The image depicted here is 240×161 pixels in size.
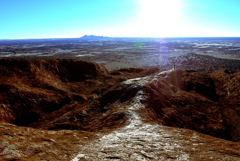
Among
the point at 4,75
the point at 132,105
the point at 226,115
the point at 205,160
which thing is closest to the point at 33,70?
the point at 4,75

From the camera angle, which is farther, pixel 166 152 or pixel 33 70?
pixel 33 70

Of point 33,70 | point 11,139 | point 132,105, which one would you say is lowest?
point 132,105

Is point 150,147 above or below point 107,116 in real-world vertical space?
above

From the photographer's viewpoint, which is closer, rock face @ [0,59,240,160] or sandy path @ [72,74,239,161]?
sandy path @ [72,74,239,161]

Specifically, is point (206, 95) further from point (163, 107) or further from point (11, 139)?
point (11, 139)

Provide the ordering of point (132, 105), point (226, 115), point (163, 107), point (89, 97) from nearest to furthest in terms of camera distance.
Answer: point (132, 105) < point (163, 107) < point (226, 115) < point (89, 97)

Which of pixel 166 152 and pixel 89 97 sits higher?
pixel 166 152

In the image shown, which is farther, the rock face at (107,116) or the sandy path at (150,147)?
the rock face at (107,116)

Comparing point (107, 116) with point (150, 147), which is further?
point (107, 116)
